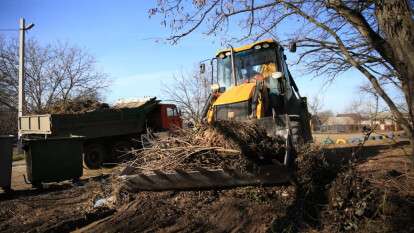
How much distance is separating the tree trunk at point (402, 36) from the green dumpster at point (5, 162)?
319 inches

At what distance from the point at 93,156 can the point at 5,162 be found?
17.7 feet

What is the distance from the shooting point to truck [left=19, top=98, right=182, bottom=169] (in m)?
13.0

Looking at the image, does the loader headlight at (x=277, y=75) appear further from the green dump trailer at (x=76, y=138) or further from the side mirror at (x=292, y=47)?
the green dump trailer at (x=76, y=138)

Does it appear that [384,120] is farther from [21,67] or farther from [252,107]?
[21,67]

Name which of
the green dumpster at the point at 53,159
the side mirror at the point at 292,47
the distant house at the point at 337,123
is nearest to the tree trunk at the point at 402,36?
the side mirror at the point at 292,47

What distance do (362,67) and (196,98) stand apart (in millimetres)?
27365

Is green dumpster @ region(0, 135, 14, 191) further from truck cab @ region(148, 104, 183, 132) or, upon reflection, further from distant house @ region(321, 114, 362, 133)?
distant house @ region(321, 114, 362, 133)

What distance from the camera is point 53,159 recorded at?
9.51m

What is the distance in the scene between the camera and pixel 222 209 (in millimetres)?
5324

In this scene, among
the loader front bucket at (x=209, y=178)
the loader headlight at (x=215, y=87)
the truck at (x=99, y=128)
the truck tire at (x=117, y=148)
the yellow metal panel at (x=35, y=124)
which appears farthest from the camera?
the truck tire at (x=117, y=148)

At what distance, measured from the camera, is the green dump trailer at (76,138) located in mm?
9305

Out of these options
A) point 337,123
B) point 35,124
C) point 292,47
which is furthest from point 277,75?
point 337,123

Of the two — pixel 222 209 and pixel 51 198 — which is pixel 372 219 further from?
pixel 51 198

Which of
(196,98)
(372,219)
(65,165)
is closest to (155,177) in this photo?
(372,219)
